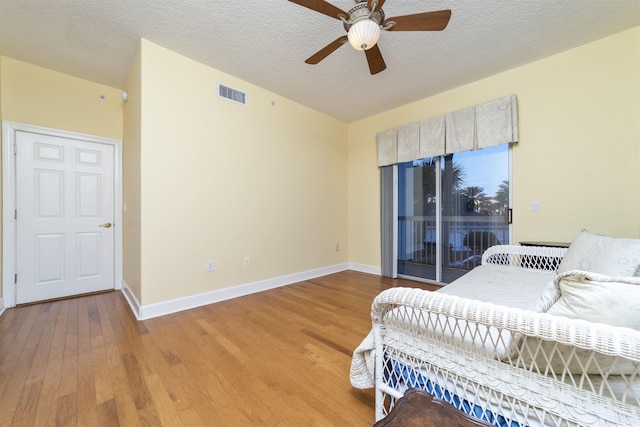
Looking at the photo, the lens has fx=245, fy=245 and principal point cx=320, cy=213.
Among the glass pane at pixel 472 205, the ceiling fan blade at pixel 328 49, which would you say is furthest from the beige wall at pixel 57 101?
the glass pane at pixel 472 205

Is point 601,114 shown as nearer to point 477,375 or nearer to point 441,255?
point 441,255

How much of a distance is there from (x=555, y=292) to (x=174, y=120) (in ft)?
10.5

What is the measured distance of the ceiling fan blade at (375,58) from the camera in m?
1.96

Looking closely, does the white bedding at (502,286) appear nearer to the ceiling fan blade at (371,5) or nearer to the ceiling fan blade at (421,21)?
the ceiling fan blade at (421,21)

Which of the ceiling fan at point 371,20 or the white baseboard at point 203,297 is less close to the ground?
the ceiling fan at point 371,20

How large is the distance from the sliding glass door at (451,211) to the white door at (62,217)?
4223 millimetres

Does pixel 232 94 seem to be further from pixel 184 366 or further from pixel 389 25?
pixel 184 366

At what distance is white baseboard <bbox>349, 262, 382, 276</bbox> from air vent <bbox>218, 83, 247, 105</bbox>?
3142 millimetres

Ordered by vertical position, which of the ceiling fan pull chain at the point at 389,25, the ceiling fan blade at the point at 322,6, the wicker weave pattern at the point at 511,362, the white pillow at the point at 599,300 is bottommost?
the wicker weave pattern at the point at 511,362

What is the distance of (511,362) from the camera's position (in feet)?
2.76

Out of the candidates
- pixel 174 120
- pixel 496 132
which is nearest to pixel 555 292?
pixel 496 132

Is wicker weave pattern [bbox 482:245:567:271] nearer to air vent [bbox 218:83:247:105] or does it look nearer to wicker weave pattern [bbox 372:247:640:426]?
wicker weave pattern [bbox 372:247:640:426]

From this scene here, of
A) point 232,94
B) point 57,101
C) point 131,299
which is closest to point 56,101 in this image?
point 57,101

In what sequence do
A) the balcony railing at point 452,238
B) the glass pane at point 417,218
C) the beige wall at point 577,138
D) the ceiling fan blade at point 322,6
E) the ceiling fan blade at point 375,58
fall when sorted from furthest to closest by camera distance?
1. the glass pane at point 417,218
2. the balcony railing at point 452,238
3. the beige wall at point 577,138
4. the ceiling fan blade at point 375,58
5. the ceiling fan blade at point 322,6
